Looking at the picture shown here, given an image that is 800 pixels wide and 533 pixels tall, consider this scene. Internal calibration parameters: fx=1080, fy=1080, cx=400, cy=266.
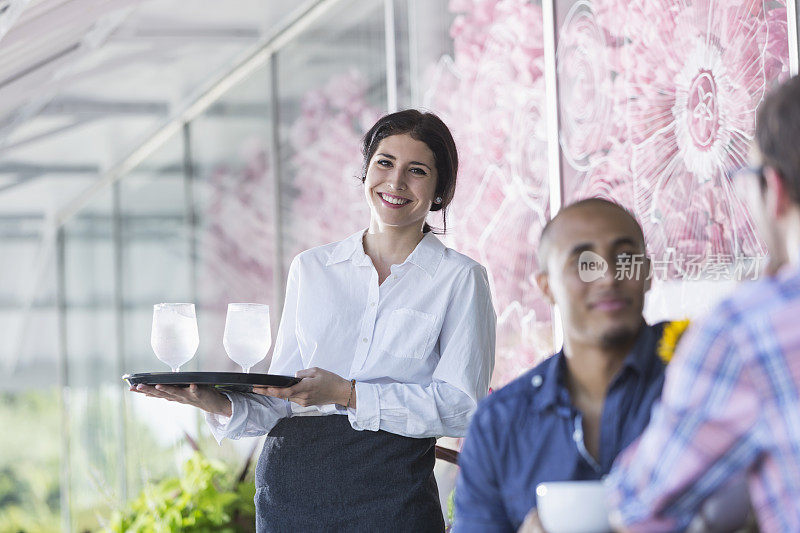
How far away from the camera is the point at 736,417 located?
97cm

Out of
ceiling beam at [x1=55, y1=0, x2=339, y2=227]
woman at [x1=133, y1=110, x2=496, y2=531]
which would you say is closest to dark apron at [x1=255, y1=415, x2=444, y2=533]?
woman at [x1=133, y1=110, x2=496, y2=531]

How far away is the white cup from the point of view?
122 cm

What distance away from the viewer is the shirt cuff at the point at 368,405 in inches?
82.7

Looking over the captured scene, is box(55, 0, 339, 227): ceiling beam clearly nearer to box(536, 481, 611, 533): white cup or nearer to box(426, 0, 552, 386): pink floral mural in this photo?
box(426, 0, 552, 386): pink floral mural

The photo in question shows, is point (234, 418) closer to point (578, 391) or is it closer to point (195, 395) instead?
point (195, 395)

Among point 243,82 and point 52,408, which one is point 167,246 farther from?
point 52,408

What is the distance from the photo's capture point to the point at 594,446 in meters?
1.44

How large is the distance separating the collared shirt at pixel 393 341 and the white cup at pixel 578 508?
876mm

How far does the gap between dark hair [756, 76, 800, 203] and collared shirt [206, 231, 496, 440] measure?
A: 3.74 ft

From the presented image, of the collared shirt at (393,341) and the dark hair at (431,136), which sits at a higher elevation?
the dark hair at (431,136)

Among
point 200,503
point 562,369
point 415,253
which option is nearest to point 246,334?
point 415,253

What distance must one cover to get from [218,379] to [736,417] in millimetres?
1219

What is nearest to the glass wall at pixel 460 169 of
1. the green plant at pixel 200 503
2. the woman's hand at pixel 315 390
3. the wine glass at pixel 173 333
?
the green plant at pixel 200 503

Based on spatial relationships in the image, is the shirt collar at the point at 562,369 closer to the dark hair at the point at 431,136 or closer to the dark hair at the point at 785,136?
the dark hair at the point at 785,136
